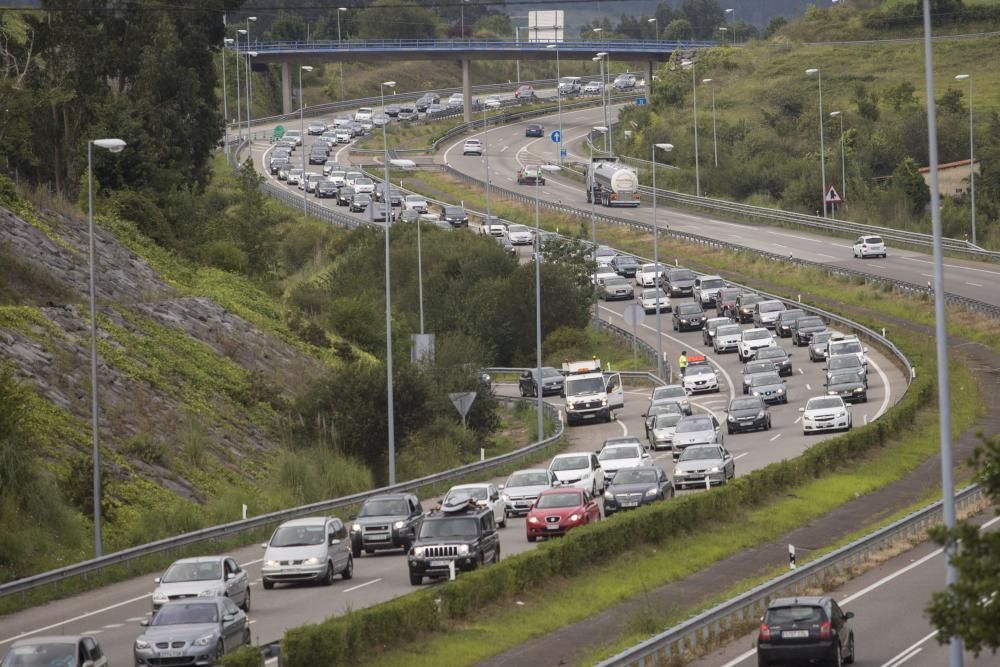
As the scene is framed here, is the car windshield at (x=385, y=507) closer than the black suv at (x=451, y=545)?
No

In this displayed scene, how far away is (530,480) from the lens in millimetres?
41656

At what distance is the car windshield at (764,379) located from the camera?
59312 mm

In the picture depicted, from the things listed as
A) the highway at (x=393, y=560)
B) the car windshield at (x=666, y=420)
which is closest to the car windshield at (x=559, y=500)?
the highway at (x=393, y=560)

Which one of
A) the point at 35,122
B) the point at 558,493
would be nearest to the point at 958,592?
the point at 558,493

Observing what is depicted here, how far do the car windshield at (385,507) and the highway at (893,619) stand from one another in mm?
10111

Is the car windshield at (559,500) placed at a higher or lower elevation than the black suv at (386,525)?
higher

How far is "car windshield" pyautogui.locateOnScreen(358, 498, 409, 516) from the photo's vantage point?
36406 mm

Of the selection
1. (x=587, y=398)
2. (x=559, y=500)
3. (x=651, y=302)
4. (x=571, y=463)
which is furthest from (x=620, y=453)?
(x=651, y=302)

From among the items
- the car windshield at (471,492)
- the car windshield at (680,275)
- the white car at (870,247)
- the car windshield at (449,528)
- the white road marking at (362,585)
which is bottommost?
the white road marking at (362,585)

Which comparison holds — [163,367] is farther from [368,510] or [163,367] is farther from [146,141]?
[146,141]

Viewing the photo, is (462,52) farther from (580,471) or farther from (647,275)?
(580,471)

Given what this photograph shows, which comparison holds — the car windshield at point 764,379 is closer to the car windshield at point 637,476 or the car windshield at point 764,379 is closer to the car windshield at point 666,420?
the car windshield at point 666,420

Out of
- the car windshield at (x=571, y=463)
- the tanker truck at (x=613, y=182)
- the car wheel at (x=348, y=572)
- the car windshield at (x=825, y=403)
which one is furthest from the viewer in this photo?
the tanker truck at (x=613, y=182)

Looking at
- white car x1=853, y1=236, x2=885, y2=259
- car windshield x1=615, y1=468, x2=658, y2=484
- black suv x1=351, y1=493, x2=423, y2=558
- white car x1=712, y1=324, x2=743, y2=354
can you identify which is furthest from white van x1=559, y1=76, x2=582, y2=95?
black suv x1=351, y1=493, x2=423, y2=558
